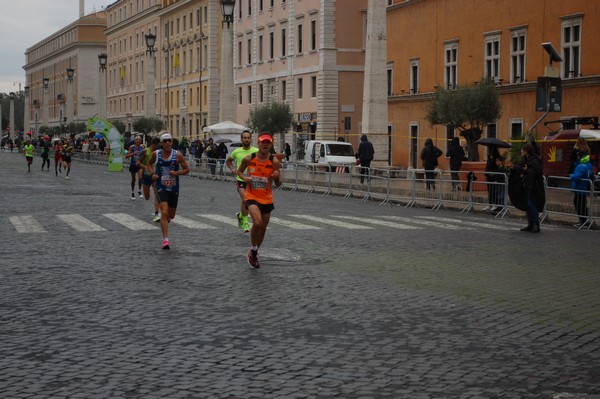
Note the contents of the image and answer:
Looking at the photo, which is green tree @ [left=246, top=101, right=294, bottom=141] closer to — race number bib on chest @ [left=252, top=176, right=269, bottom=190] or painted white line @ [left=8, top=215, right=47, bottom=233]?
painted white line @ [left=8, top=215, right=47, bottom=233]

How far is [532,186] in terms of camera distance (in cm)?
2231

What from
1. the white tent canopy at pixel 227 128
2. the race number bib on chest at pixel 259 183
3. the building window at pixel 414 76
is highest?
the building window at pixel 414 76

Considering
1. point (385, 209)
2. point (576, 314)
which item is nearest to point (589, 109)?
point (385, 209)

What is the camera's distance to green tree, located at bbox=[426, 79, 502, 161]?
42.0 meters

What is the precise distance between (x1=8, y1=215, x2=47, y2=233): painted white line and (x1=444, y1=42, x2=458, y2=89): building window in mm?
30829

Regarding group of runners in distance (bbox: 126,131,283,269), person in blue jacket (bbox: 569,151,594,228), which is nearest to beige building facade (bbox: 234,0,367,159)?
person in blue jacket (bbox: 569,151,594,228)

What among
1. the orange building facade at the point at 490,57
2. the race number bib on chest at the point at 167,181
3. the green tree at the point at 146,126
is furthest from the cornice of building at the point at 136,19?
the race number bib on chest at the point at 167,181

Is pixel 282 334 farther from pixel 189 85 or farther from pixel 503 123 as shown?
pixel 189 85

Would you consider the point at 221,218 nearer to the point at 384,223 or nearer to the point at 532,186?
the point at 384,223

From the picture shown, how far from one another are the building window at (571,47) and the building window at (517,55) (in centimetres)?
294

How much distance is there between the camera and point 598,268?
601 inches

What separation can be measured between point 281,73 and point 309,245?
56019mm

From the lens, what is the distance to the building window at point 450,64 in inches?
2008

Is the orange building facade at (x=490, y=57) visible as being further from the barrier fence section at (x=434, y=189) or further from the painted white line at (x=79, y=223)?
the painted white line at (x=79, y=223)
